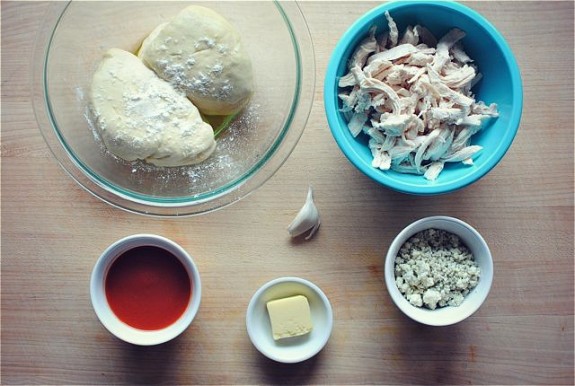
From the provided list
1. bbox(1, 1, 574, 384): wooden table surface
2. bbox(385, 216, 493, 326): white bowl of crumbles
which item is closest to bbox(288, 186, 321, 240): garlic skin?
bbox(1, 1, 574, 384): wooden table surface

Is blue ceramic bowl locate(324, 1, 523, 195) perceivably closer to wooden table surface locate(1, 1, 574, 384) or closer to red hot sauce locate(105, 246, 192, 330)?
wooden table surface locate(1, 1, 574, 384)

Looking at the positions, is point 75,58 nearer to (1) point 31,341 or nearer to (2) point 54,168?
(2) point 54,168

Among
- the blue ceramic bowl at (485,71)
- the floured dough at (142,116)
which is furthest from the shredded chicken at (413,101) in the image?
the floured dough at (142,116)

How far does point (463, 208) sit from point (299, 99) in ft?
1.21

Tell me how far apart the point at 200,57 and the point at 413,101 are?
0.34 metres

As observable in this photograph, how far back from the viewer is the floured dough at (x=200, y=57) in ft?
2.93

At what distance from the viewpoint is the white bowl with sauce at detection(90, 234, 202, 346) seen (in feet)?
3.29

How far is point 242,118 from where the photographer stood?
987 millimetres

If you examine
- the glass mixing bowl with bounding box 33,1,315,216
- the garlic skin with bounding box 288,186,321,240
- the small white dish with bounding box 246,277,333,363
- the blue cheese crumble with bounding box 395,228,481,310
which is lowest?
the small white dish with bounding box 246,277,333,363

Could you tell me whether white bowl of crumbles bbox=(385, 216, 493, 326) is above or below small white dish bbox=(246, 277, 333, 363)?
above

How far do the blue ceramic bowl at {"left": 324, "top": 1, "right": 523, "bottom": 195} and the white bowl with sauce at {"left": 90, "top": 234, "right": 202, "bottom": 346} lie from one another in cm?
36

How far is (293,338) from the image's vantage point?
1039 mm

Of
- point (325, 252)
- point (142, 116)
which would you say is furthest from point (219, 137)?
point (325, 252)

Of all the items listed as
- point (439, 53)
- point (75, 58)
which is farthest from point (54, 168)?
point (439, 53)
